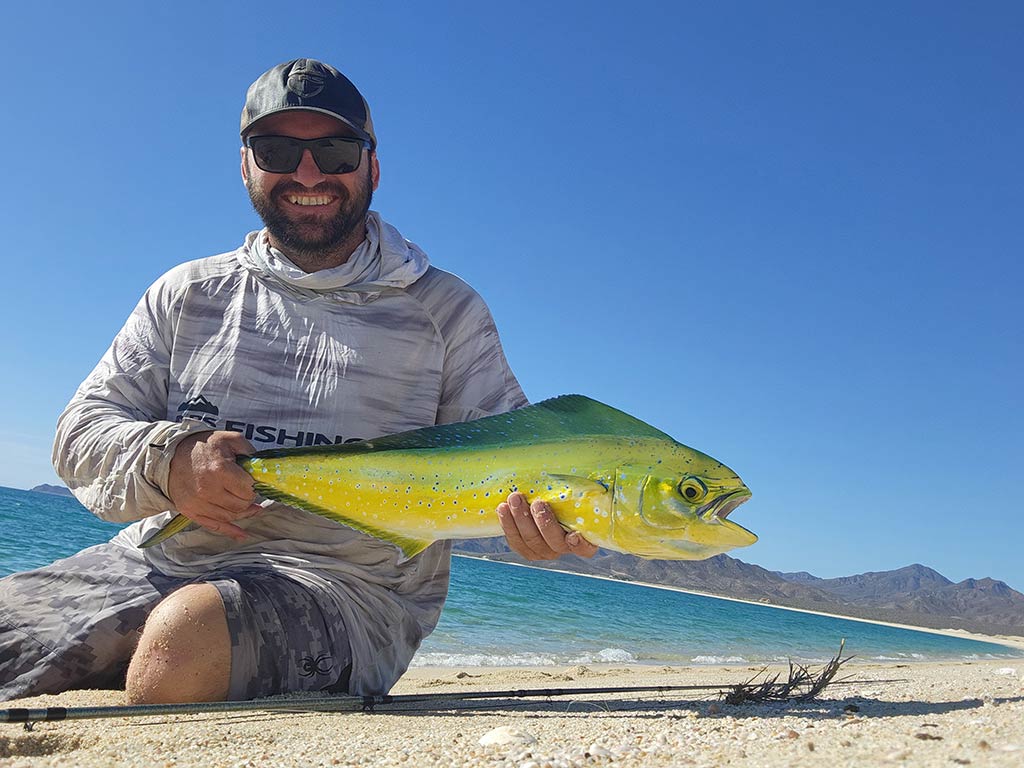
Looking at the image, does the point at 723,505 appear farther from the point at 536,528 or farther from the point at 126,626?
the point at 126,626

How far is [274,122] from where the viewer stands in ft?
12.7

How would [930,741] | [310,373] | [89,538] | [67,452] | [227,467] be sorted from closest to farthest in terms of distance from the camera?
1. [930,741]
2. [227,467]
3. [67,452]
4. [310,373]
5. [89,538]

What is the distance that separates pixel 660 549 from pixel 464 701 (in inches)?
72.9

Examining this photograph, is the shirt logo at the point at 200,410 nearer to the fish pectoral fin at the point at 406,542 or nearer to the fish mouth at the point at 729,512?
the fish pectoral fin at the point at 406,542

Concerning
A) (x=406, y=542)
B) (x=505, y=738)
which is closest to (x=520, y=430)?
(x=406, y=542)

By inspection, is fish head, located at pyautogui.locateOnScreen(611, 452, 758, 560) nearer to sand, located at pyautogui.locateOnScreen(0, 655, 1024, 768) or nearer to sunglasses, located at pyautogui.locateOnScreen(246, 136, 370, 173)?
sand, located at pyautogui.locateOnScreen(0, 655, 1024, 768)

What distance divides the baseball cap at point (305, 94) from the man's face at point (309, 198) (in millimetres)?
56

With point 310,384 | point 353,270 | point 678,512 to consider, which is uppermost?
point 353,270

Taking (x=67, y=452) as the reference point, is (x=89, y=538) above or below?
below

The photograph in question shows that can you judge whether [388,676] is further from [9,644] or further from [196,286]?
[196,286]

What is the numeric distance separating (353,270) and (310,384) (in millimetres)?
596

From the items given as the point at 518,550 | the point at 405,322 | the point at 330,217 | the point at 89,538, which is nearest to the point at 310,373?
the point at 405,322

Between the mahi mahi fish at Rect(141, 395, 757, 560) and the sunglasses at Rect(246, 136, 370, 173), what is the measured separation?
1616 millimetres

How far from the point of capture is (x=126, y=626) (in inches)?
140
